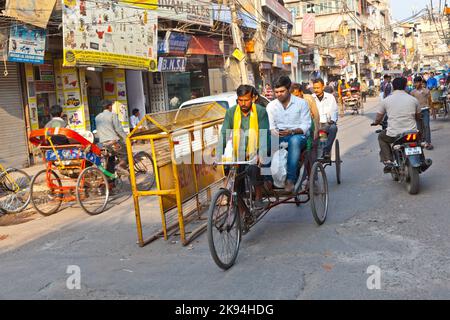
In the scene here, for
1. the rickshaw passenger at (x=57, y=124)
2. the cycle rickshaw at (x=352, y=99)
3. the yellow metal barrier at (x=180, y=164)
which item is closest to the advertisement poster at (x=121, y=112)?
the rickshaw passenger at (x=57, y=124)

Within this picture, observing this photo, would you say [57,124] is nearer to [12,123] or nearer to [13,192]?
[13,192]

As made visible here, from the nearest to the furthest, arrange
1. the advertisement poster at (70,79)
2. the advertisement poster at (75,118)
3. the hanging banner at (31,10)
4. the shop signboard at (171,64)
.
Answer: the hanging banner at (31,10) → the advertisement poster at (70,79) → the advertisement poster at (75,118) → the shop signboard at (171,64)

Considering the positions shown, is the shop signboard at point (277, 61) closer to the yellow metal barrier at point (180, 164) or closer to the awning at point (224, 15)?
the awning at point (224, 15)

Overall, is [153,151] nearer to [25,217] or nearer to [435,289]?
[435,289]

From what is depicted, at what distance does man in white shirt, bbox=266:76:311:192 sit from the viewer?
6.05 metres

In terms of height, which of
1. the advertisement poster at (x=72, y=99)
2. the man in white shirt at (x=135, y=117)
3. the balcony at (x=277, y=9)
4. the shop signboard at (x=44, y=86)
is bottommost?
the man in white shirt at (x=135, y=117)

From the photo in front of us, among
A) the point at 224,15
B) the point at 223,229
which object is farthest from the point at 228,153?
the point at 224,15

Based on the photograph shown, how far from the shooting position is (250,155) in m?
5.58

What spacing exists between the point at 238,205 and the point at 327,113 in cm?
450

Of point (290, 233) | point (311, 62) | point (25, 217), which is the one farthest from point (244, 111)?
point (311, 62)

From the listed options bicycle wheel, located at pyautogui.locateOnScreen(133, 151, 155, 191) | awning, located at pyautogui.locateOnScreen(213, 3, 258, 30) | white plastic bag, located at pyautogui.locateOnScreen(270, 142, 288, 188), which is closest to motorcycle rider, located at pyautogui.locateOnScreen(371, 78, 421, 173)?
white plastic bag, located at pyautogui.locateOnScreen(270, 142, 288, 188)

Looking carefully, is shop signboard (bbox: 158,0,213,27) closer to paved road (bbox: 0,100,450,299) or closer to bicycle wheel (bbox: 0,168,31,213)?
bicycle wheel (bbox: 0,168,31,213)

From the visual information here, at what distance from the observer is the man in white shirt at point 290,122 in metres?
6.05

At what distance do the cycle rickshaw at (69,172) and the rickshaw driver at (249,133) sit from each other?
134 inches
